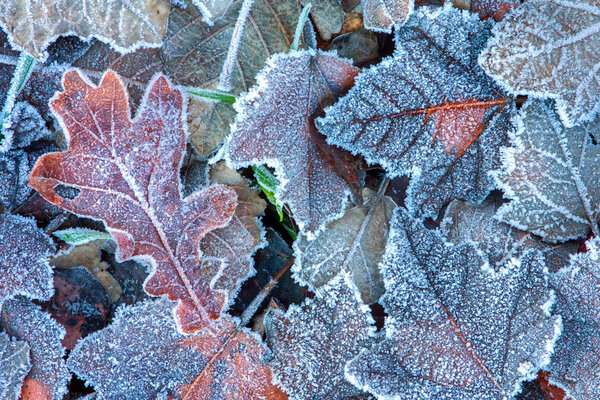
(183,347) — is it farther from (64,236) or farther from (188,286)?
(64,236)

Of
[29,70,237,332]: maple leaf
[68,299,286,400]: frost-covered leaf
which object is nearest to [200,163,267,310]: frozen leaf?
[29,70,237,332]: maple leaf

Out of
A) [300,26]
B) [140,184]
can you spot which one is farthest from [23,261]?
[300,26]

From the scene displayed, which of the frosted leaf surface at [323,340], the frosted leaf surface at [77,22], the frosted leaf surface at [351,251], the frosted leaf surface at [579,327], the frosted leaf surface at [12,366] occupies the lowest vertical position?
the frosted leaf surface at [579,327]

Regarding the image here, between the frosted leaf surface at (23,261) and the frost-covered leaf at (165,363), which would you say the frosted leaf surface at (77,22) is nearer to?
the frosted leaf surface at (23,261)

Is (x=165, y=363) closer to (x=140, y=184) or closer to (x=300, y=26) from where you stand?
(x=140, y=184)

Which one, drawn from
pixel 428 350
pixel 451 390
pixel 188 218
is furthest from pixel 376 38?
pixel 451 390

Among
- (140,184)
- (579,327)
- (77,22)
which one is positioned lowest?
(579,327)

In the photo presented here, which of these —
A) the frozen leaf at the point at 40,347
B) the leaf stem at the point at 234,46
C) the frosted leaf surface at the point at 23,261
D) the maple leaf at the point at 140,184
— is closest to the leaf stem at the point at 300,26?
the leaf stem at the point at 234,46
